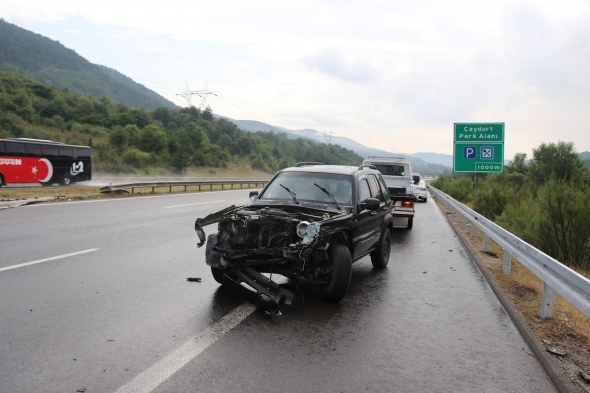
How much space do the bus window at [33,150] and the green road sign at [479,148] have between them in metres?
24.9

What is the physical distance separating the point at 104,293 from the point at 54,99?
85.4 m

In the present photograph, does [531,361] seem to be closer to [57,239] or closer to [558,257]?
[558,257]

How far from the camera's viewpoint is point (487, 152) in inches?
891

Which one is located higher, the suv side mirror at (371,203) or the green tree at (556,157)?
the green tree at (556,157)

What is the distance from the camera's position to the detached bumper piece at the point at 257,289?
5.43 m

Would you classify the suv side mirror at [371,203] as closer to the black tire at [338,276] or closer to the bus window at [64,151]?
the black tire at [338,276]

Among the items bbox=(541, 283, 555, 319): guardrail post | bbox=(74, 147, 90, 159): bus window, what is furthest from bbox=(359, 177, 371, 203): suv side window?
bbox=(74, 147, 90, 159): bus window

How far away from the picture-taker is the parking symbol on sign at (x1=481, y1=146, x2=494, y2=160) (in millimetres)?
22531

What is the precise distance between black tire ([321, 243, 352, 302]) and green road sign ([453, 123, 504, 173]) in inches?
729

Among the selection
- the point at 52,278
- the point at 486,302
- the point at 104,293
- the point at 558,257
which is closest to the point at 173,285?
the point at 104,293

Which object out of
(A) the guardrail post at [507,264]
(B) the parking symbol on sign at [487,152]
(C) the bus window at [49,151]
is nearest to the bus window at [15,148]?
(C) the bus window at [49,151]

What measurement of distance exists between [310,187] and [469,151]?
1770 cm

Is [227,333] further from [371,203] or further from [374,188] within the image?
[374,188]

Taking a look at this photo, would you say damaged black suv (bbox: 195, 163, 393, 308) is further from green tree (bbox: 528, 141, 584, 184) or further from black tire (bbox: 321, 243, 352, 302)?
green tree (bbox: 528, 141, 584, 184)
